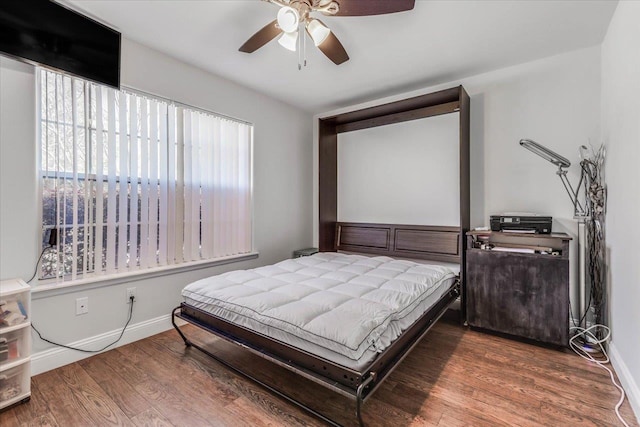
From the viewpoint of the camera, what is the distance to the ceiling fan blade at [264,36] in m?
1.99

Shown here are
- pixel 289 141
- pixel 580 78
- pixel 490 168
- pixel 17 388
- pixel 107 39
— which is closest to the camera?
pixel 17 388

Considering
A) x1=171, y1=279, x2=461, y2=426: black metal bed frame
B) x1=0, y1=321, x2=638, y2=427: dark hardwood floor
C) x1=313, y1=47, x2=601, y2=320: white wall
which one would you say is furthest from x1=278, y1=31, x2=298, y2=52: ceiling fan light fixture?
x1=0, y1=321, x2=638, y2=427: dark hardwood floor

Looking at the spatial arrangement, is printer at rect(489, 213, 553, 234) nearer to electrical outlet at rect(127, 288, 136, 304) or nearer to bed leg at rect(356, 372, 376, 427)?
bed leg at rect(356, 372, 376, 427)

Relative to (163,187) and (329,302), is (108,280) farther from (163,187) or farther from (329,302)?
(329,302)

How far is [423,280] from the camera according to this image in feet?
7.80

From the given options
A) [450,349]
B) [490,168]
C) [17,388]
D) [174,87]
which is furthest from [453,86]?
[17,388]

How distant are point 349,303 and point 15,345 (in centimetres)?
202

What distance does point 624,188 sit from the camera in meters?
1.89

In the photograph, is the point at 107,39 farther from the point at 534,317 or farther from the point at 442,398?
the point at 534,317

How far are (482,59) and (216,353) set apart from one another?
3563 mm

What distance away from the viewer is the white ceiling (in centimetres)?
212

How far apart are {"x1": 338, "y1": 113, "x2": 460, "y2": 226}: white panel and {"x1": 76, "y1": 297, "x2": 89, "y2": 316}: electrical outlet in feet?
9.82

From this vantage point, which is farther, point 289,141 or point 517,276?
point 289,141

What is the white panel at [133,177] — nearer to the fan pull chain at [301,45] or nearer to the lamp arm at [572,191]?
the fan pull chain at [301,45]
